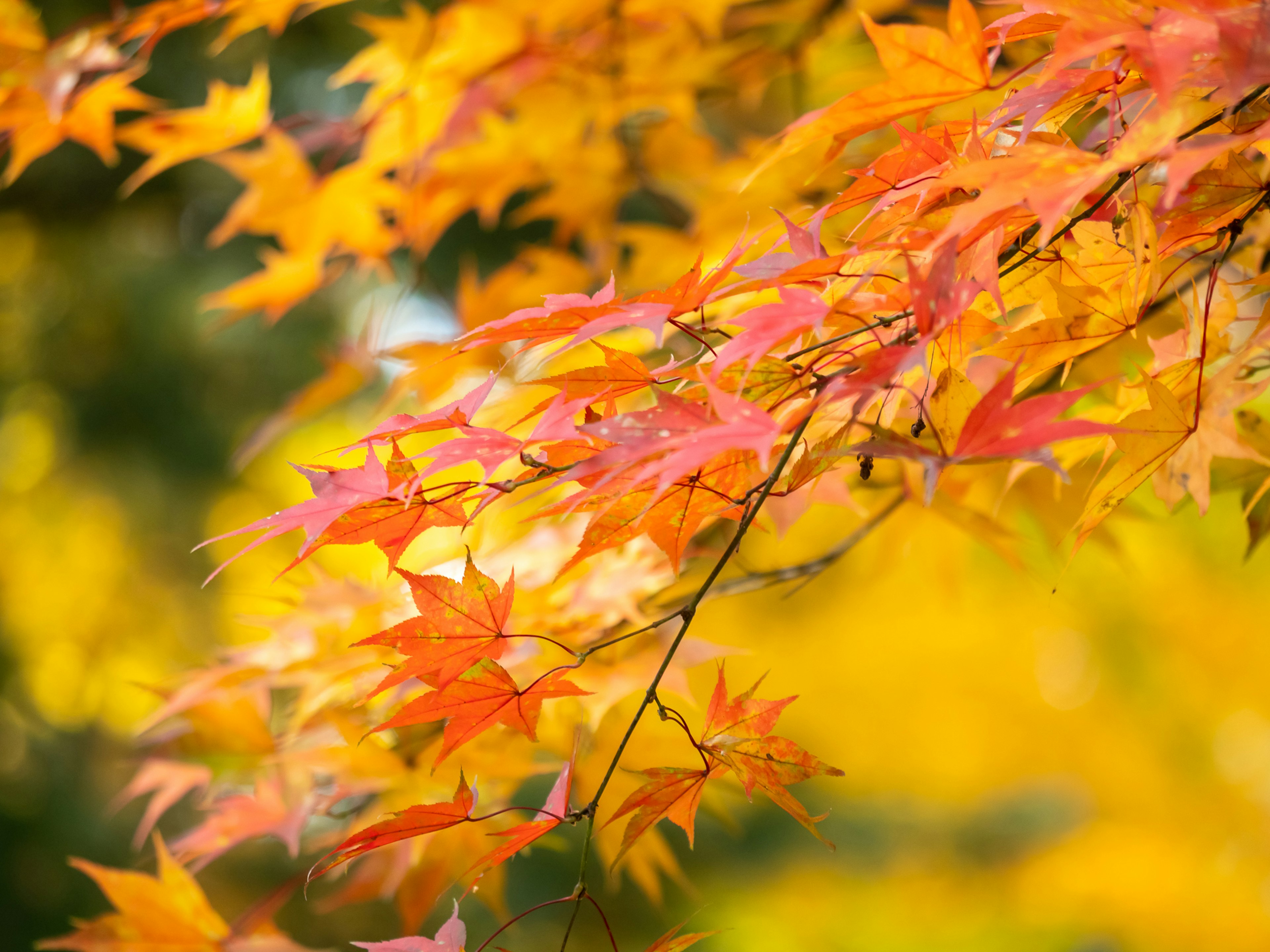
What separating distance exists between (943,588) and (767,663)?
203 cm

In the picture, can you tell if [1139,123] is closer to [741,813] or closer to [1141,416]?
[1141,416]

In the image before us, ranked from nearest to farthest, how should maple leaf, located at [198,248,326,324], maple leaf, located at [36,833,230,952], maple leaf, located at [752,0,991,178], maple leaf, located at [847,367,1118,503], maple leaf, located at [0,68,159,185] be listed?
maple leaf, located at [847,367,1118,503] < maple leaf, located at [752,0,991,178] < maple leaf, located at [36,833,230,952] < maple leaf, located at [0,68,159,185] < maple leaf, located at [198,248,326,324]

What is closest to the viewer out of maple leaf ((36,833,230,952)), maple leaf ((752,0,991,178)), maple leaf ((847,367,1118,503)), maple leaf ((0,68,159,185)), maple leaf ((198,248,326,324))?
maple leaf ((847,367,1118,503))

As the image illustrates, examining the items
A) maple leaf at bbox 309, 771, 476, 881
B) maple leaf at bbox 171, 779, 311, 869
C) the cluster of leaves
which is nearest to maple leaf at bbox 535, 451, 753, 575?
the cluster of leaves

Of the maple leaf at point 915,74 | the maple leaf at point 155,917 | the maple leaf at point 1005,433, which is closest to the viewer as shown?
the maple leaf at point 1005,433

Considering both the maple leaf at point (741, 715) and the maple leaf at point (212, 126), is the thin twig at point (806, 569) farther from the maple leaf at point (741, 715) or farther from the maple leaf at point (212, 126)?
the maple leaf at point (212, 126)

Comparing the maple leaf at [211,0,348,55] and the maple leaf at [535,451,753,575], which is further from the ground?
the maple leaf at [211,0,348,55]

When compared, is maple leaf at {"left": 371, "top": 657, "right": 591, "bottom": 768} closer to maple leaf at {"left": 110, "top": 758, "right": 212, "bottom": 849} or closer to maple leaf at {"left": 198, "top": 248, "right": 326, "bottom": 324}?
maple leaf at {"left": 110, "top": 758, "right": 212, "bottom": 849}

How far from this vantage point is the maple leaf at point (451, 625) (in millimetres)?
361

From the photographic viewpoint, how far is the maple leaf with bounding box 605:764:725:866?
0.35 meters

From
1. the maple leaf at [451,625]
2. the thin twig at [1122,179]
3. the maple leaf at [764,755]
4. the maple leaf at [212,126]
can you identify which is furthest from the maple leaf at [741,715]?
the maple leaf at [212,126]

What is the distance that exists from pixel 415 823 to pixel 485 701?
0.06m

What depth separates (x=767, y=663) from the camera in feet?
9.42

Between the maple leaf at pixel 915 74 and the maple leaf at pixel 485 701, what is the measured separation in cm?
26
